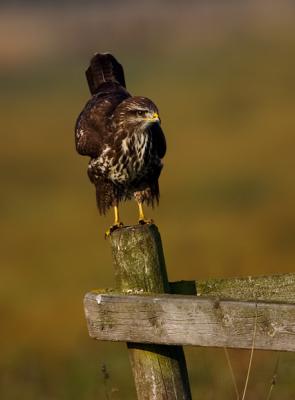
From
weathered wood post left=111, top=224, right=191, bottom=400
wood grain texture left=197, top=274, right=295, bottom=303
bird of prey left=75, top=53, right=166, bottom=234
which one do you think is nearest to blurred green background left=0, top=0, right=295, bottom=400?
bird of prey left=75, top=53, right=166, bottom=234

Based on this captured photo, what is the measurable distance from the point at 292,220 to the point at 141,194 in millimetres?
7933

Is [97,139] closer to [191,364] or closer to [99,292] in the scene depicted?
[191,364]

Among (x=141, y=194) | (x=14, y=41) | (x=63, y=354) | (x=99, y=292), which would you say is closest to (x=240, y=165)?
(x=63, y=354)

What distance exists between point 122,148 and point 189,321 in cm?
286

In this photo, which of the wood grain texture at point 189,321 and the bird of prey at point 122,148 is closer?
the wood grain texture at point 189,321

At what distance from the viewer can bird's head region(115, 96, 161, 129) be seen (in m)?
9.09

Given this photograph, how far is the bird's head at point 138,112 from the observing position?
358 inches

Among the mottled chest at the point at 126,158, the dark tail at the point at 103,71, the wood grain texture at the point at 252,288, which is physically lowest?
the wood grain texture at the point at 252,288

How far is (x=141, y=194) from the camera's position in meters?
9.35

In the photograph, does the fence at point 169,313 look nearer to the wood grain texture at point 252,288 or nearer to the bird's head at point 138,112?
the wood grain texture at point 252,288

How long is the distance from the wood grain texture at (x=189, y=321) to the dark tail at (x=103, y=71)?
3.55 metres

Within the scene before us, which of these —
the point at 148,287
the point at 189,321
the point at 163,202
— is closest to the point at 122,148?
the point at 148,287

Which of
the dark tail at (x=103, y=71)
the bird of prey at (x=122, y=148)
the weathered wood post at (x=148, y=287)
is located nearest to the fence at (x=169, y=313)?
the weathered wood post at (x=148, y=287)

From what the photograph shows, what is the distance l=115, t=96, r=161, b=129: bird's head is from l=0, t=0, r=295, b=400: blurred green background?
143 centimetres
